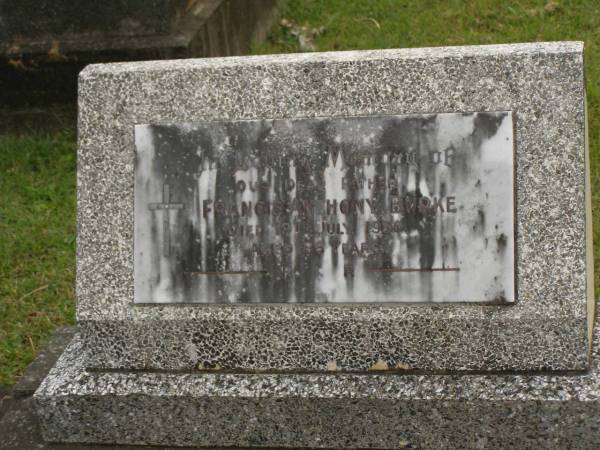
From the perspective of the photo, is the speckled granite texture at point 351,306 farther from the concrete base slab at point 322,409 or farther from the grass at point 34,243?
the grass at point 34,243

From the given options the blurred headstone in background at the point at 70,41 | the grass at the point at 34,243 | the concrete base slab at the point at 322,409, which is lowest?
the concrete base slab at the point at 322,409

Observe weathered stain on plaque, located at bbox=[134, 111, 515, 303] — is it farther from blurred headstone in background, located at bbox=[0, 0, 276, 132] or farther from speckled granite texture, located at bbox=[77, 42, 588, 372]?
blurred headstone in background, located at bbox=[0, 0, 276, 132]

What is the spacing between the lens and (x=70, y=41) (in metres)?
4.95

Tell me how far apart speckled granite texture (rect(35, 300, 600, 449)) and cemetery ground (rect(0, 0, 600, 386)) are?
31.1 inches

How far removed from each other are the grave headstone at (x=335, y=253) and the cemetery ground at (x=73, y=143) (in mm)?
970

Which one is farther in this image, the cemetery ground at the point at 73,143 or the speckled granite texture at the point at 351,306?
the cemetery ground at the point at 73,143

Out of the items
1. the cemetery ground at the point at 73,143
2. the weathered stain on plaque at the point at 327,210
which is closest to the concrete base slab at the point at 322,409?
the weathered stain on plaque at the point at 327,210

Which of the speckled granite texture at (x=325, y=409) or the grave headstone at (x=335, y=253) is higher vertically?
the grave headstone at (x=335, y=253)

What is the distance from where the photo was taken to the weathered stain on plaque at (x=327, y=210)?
2.53 metres

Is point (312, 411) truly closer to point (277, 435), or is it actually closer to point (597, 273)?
point (277, 435)

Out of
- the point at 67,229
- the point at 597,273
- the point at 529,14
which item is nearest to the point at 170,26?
the point at 67,229

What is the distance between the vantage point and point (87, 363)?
2.74 metres

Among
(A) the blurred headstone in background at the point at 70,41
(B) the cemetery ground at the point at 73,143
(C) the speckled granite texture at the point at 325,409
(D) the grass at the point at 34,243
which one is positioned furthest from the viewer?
(A) the blurred headstone in background at the point at 70,41

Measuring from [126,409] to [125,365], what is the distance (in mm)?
128
